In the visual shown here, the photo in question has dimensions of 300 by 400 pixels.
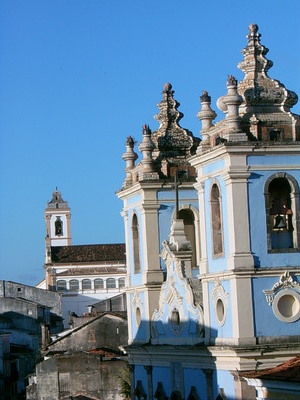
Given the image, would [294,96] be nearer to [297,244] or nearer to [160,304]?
[297,244]

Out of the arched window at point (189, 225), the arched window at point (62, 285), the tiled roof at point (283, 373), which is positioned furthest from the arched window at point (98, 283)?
the tiled roof at point (283, 373)

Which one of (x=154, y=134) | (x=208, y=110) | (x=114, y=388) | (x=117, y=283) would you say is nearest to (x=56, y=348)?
(x=114, y=388)

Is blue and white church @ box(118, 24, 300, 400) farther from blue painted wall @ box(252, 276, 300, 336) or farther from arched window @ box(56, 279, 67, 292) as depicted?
arched window @ box(56, 279, 67, 292)

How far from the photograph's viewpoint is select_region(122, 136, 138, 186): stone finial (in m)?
38.4

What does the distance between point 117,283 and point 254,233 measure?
78924mm

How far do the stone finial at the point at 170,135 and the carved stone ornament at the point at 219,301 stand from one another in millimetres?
6594

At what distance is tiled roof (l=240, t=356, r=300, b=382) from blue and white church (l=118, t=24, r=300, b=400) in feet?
0.53

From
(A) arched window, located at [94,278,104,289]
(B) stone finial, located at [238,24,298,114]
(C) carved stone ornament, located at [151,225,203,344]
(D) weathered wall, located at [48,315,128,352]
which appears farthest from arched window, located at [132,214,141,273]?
(A) arched window, located at [94,278,104,289]

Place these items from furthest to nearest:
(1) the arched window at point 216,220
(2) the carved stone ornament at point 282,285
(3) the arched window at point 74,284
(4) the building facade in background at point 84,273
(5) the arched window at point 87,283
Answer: (3) the arched window at point 74,284
(5) the arched window at point 87,283
(4) the building facade in background at point 84,273
(1) the arched window at point 216,220
(2) the carved stone ornament at point 282,285

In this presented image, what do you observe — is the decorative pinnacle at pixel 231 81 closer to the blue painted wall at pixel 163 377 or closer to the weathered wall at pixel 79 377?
the blue painted wall at pixel 163 377

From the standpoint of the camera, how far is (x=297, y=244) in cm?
3048

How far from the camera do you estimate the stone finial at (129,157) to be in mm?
38406

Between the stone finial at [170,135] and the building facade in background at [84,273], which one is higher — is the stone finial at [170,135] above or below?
below

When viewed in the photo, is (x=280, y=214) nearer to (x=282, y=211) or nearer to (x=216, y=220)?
(x=282, y=211)
